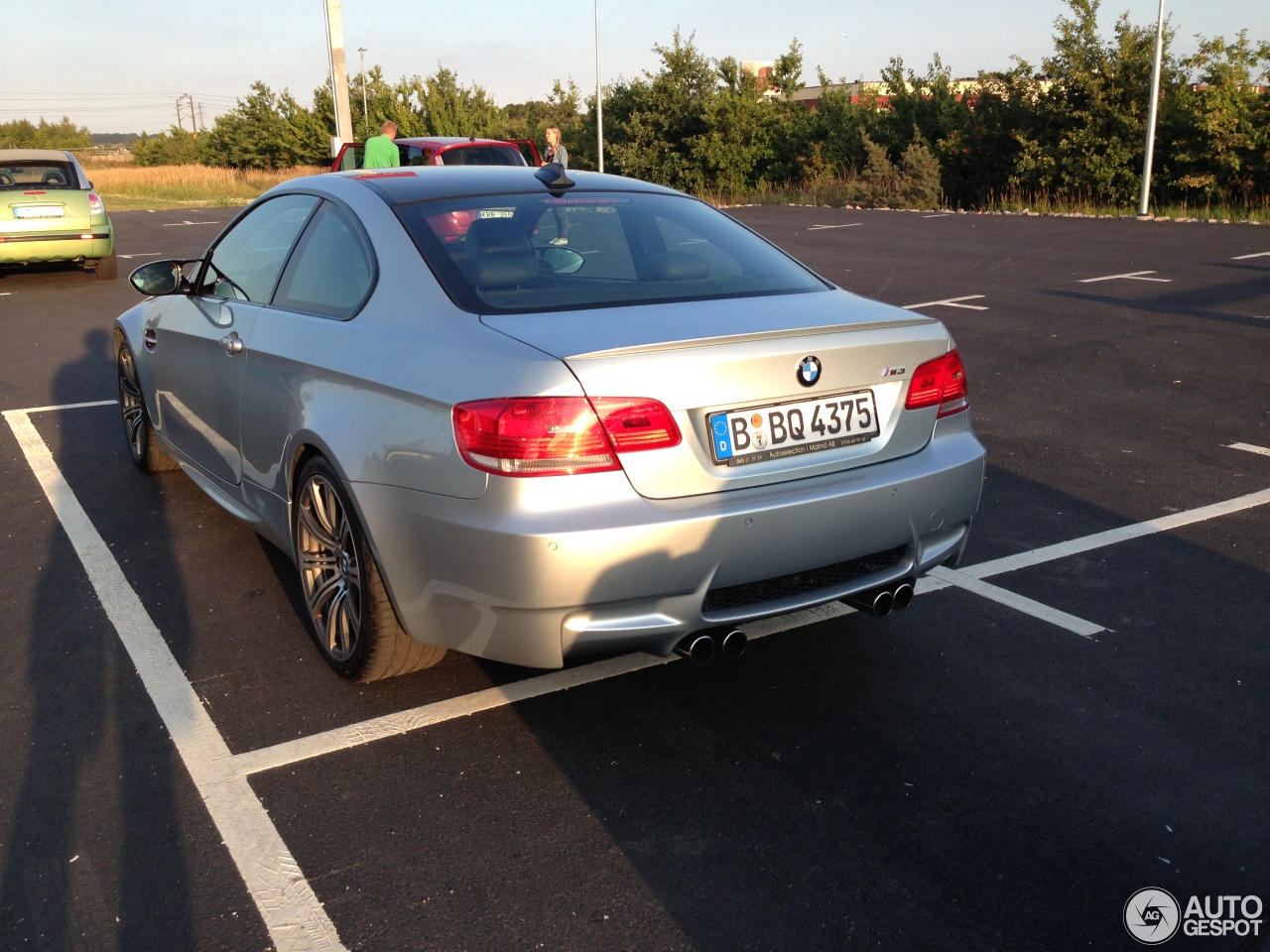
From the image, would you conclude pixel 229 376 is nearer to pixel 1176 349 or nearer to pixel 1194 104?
pixel 1176 349

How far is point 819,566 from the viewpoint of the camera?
333 cm

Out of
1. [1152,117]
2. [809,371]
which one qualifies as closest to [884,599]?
[809,371]

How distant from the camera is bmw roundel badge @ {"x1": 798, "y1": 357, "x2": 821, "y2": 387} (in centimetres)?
328

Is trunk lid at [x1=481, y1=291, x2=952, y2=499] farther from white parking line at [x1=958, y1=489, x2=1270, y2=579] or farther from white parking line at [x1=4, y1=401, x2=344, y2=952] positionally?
white parking line at [x1=958, y1=489, x2=1270, y2=579]

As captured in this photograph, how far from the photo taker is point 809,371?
10.8 ft

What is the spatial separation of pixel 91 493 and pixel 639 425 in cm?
407

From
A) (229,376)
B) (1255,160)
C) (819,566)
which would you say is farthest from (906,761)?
(1255,160)

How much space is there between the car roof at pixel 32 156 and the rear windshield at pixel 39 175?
0.17ft

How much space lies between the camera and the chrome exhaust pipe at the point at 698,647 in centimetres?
321

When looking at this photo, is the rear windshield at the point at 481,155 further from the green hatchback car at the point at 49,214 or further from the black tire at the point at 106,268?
the black tire at the point at 106,268

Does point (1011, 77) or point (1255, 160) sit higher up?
point (1011, 77)

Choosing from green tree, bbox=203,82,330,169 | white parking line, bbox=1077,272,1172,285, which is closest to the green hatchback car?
white parking line, bbox=1077,272,1172,285

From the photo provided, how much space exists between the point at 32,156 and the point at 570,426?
1574 centimetres

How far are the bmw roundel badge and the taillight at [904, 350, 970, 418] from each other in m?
0.39
